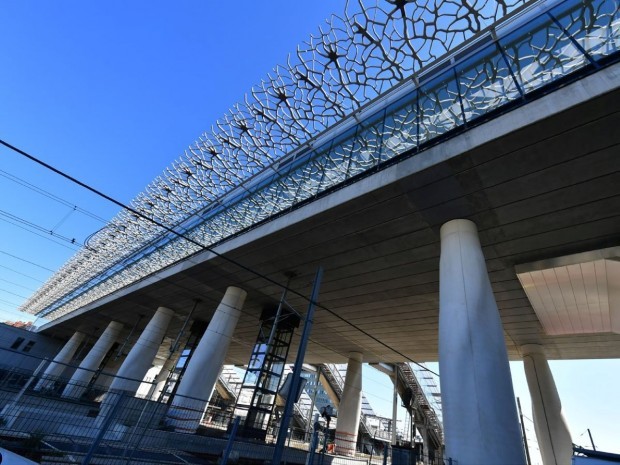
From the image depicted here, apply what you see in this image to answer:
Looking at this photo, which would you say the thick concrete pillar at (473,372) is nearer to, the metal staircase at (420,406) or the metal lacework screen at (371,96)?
the metal lacework screen at (371,96)

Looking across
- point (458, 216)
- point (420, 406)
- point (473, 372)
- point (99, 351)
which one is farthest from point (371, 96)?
point (99, 351)

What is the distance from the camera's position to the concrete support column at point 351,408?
22109mm

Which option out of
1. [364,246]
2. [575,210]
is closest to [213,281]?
[364,246]

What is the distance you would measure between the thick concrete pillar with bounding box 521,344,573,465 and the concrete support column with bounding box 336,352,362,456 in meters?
11.7

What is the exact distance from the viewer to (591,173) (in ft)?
25.5

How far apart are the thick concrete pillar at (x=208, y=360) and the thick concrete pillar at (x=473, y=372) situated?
1104cm

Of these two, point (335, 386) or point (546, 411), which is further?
point (335, 386)

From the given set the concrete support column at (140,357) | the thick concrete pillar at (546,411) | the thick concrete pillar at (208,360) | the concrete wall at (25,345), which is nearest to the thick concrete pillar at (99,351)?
the concrete support column at (140,357)

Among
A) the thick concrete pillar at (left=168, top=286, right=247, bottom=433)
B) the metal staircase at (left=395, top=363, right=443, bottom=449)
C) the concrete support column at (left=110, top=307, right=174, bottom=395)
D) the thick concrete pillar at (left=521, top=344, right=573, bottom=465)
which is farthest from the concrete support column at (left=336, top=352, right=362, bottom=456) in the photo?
the concrete support column at (left=110, top=307, right=174, bottom=395)

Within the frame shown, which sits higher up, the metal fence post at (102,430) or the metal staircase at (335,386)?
the metal staircase at (335,386)

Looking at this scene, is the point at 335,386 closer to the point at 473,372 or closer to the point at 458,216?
the point at 458,216

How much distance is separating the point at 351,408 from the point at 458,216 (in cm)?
1978

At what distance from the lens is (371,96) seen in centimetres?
1081

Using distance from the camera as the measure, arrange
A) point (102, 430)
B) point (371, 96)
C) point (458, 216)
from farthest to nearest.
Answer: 1. point (371, 96)
2. point (458, 216)
3. point (102, 430)
